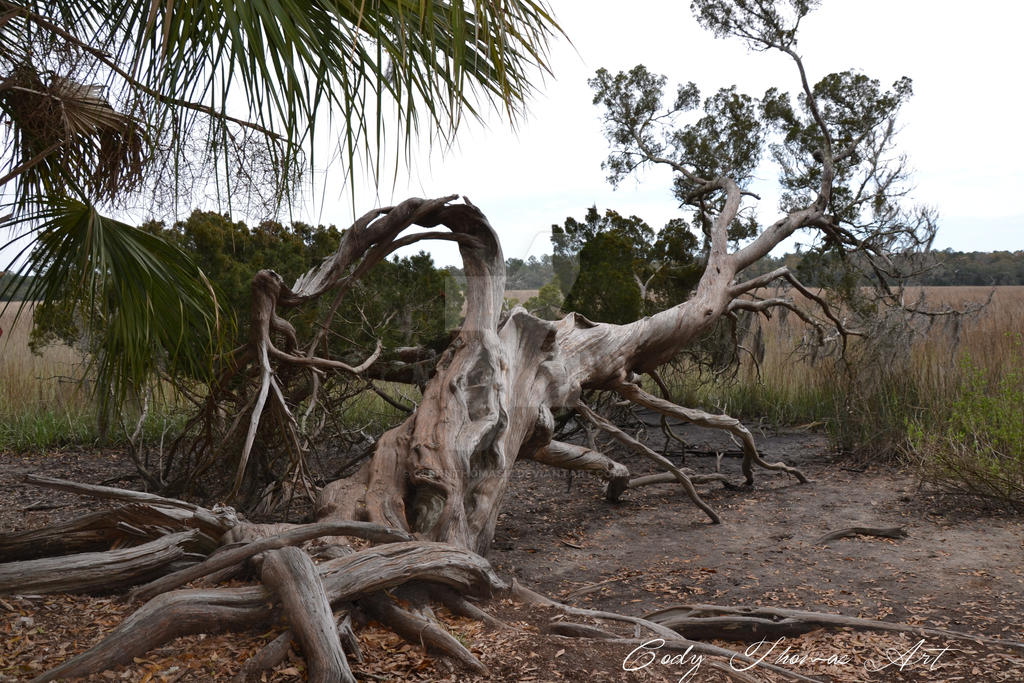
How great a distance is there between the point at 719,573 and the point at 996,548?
1.66 metres

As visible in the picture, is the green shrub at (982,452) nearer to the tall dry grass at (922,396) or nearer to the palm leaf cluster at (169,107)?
the tall dry grass at (922,396)

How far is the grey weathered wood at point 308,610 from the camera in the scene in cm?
260

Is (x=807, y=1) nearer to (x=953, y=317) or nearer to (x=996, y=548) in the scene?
(x=953, y=317)

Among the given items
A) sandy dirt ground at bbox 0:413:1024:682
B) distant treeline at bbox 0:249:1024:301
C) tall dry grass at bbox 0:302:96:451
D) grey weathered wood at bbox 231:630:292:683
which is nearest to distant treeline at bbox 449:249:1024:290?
distant treeline at bbox 0:249:1024:301

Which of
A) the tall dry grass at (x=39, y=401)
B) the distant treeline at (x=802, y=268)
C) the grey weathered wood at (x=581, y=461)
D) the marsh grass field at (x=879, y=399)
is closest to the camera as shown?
the grey weathered wood at (x=581, y=461)

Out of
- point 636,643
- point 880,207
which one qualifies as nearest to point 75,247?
point 636,643

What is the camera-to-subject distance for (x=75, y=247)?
3.77 meters
